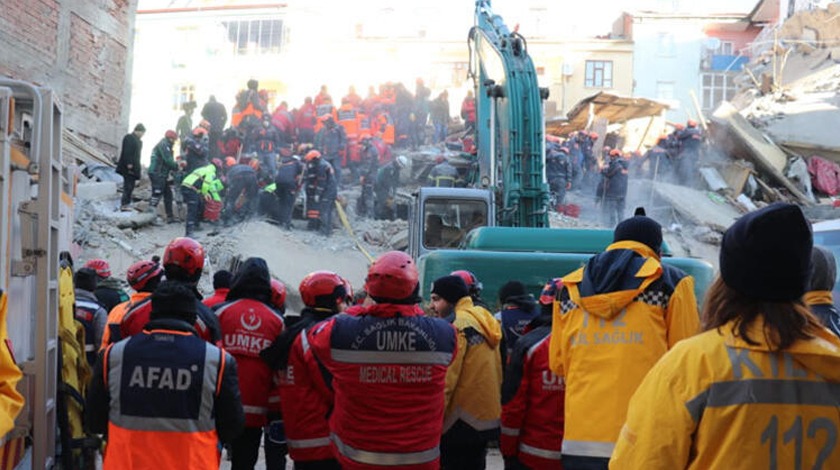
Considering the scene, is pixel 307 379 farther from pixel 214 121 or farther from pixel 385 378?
pixel 214 121

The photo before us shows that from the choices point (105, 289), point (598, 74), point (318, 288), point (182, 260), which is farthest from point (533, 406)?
point (598, 74)

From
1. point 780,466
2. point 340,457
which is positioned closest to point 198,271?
point 340,457

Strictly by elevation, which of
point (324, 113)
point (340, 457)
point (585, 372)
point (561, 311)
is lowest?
point (340, 457)

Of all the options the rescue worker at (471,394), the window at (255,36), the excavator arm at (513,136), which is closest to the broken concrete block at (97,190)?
the excavator arm at (513,136)

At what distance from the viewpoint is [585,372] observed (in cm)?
385

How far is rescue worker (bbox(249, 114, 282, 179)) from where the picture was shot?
20016 mm

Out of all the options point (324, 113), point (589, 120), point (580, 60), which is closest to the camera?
point (324, 113)

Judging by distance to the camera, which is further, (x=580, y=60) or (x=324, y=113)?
(x=580, y=60)

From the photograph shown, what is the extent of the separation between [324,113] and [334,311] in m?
18.9

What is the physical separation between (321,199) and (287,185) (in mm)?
750

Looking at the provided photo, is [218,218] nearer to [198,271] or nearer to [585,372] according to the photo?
[198,271]

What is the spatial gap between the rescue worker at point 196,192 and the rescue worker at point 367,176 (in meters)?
3.88

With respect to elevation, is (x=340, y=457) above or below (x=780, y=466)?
below

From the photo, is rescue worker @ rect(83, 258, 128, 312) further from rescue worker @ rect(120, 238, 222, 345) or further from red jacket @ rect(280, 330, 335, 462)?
red jacket @ rect(280, 330, 335, 462)
